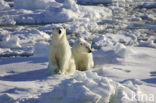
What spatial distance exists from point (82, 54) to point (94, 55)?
42.7 inches

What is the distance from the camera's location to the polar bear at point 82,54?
19.4 ft

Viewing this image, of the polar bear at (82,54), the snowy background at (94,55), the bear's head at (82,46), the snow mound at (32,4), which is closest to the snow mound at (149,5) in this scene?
the snowy background at (94,55)

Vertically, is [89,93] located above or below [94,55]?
above

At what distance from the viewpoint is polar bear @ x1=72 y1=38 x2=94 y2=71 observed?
5.92 metres

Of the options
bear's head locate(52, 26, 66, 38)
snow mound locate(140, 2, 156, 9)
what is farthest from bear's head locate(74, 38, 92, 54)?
snow mound locate(140, 2, 156, 9)

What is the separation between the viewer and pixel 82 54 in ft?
19.9

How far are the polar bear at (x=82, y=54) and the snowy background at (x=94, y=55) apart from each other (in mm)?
286

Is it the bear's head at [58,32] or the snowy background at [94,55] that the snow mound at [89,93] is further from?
the bear's head at [58,32]

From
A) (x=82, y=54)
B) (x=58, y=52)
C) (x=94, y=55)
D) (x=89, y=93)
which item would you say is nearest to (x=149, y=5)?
(x=94, y=55)

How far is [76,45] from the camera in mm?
6012

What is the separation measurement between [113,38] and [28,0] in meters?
7.13

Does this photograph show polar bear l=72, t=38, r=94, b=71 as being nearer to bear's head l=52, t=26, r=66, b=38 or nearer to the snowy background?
the snowy background

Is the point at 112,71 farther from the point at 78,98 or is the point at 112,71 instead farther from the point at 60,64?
the point at 78,98

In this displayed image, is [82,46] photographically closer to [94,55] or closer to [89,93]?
[94,55]
